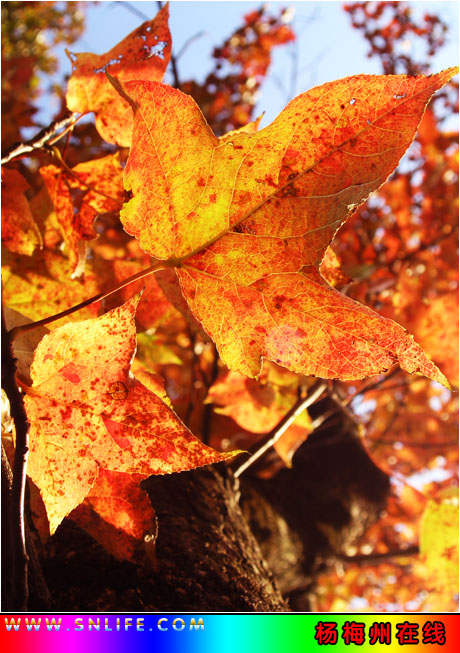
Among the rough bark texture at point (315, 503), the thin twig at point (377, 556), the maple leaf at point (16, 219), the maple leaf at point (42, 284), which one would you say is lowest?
the thin twig at point (377, 556)

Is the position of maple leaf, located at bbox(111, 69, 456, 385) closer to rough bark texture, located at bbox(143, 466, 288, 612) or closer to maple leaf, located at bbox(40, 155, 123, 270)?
maple leaf, located at bbox(40, 155, 123, 270)

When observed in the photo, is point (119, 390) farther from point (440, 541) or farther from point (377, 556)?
point (377, 556)

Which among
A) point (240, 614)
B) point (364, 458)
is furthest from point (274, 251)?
point (364, 458)

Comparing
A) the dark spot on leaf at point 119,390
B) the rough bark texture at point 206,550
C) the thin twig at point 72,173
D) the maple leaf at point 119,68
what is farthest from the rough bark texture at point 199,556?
the maple leaf at point 119,68

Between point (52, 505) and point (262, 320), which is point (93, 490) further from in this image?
point (262, 320)

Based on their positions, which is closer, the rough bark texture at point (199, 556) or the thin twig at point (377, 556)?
the rough bark texture at point (199, 556)

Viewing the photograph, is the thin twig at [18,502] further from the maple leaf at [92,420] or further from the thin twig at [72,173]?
the thin twig at [72,173]
